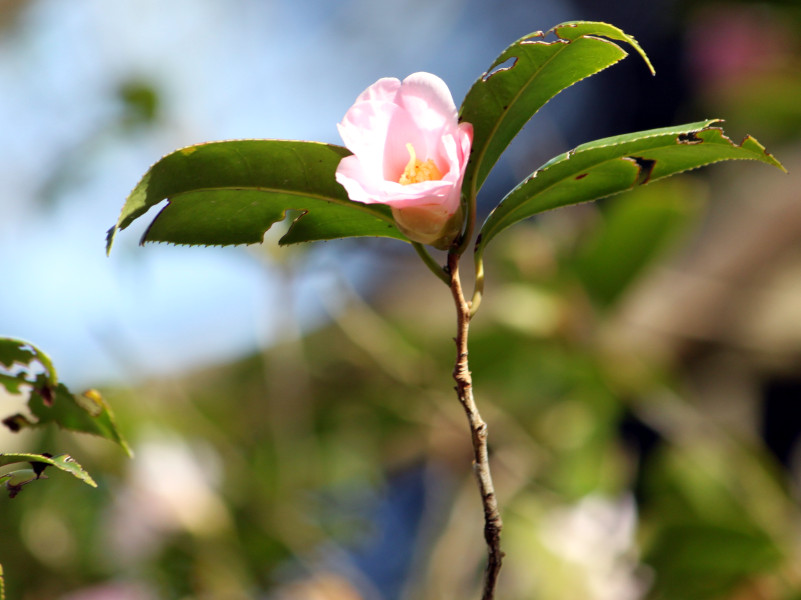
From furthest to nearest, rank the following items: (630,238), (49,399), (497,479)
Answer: (497,479), (630,238), (49,399)

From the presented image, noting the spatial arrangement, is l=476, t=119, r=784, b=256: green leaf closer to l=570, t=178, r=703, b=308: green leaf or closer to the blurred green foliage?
the blurred green foliage

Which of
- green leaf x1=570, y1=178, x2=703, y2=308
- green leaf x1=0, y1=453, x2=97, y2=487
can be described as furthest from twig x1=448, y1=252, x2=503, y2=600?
green leaf x1=570, y1=178, x2=703, y2=308

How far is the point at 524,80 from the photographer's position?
35 cm

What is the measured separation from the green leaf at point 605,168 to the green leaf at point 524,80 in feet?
0.07

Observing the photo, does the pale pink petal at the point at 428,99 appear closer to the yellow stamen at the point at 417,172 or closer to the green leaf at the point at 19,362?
the yellow stamen at the point at 417,172

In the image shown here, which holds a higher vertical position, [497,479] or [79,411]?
[79,411]

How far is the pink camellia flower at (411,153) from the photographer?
1.10 ft

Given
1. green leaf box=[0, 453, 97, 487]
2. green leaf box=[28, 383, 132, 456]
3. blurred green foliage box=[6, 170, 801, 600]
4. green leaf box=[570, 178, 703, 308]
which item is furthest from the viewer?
green leaf box=[570, 178, 703, 308]

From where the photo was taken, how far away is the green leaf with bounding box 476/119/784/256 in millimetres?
345

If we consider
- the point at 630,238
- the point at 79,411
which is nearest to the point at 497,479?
the point at 630,238

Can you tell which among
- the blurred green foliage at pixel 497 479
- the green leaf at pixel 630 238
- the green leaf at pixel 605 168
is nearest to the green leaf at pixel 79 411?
the green leaf at pixel 605 168

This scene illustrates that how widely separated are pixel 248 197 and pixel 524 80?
0.14m

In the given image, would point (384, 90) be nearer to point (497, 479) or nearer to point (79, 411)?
point (79, 411)

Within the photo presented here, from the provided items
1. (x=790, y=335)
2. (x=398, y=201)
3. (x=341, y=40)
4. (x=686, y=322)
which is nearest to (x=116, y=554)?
(x=398, y=201)
